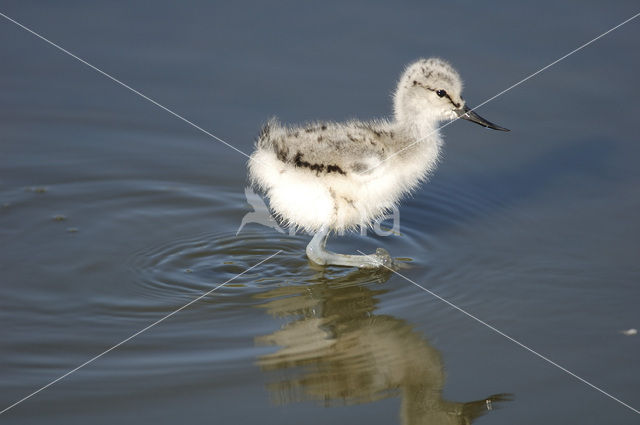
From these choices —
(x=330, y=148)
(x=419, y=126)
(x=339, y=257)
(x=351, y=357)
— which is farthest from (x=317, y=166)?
(x=351, y=357)

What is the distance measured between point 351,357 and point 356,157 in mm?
988

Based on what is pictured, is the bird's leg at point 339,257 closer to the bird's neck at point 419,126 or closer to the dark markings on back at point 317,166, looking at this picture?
the dark markings on back at point 317,166

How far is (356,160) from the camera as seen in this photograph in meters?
4.13

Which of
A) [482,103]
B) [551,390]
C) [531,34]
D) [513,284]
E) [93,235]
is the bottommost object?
[551,390]

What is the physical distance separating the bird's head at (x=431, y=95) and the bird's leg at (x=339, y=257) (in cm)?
70

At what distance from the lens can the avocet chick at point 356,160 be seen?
163 inches

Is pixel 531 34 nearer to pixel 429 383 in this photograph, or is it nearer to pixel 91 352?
pixel 429 383

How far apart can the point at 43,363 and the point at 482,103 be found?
3.28 metres

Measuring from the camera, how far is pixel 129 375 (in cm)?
339

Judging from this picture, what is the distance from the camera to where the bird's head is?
14.8 feet

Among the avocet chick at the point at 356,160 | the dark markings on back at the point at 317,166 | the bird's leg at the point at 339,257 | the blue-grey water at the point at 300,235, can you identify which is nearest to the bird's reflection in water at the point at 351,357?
the blue-grey water at the point at 300,235

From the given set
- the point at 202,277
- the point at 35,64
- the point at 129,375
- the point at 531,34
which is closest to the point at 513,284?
the point at 202,277

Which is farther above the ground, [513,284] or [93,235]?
[93,235]

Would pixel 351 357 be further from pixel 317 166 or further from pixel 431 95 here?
pixel 431 95
